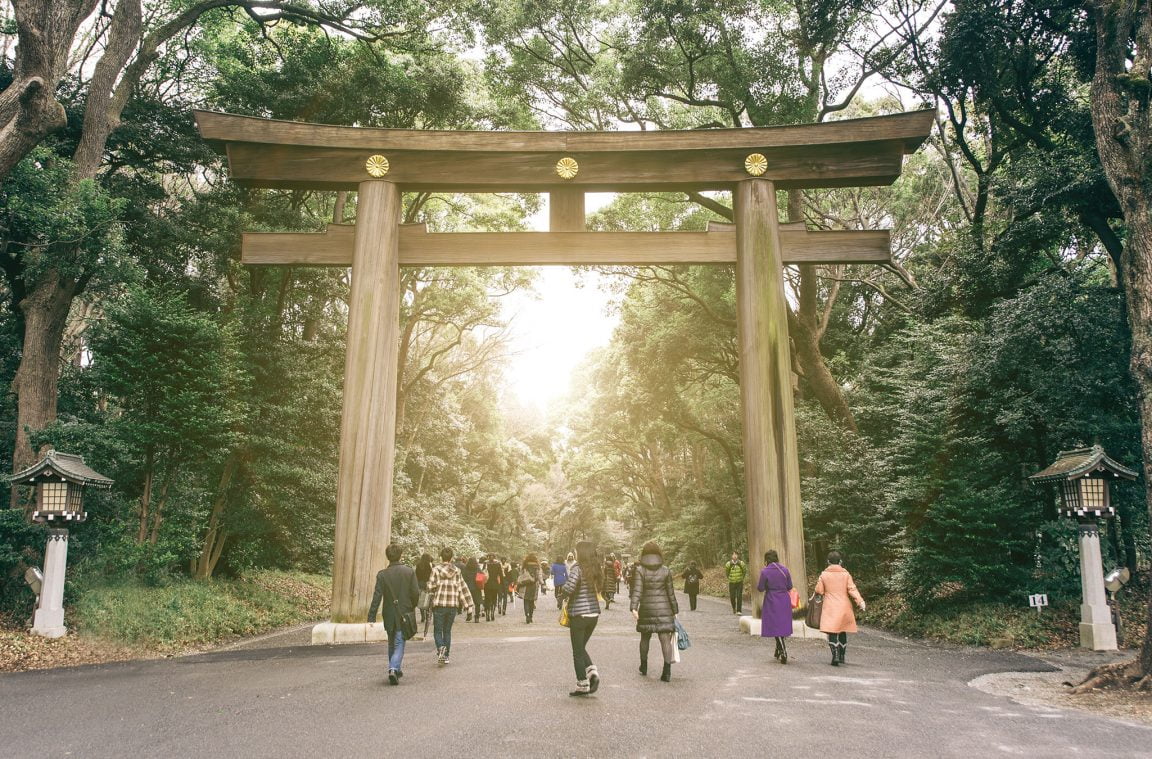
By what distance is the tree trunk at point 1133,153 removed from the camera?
7637mm

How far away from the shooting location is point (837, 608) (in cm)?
877

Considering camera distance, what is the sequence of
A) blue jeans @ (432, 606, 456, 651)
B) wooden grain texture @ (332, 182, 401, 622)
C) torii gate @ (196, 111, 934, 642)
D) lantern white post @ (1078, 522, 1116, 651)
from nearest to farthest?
blue jeans @ (432, 606, 456, 651)
wooden grain texture @ (332, 182, 401, 622)
torii gate @ (196, 111, 934, 642)
lantern white post @ (1078, 522, 1116, 651)

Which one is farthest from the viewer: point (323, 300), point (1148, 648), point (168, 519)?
point (323, 300)

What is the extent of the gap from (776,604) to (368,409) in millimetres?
6099

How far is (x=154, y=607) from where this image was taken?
11984 mm

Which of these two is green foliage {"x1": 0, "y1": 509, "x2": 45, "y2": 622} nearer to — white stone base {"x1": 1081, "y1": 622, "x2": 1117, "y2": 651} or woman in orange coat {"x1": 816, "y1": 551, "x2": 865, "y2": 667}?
woman in orange coat {"x1": 816, "y1": 551, "x2": 865, "y2": 667}

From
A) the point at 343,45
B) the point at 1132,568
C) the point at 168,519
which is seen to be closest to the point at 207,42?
the point at 343,45

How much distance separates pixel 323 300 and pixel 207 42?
6889 millimetres

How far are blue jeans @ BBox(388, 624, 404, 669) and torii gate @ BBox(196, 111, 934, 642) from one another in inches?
95.7

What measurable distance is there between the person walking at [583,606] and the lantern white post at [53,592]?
27.8 ft

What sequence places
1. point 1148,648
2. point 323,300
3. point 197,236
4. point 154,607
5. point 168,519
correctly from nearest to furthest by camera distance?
point 1148,648, point 154,607, point 168,519, point 197,236, point 323,300

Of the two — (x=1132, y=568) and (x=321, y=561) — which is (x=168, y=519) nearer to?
(x=321, y=561)

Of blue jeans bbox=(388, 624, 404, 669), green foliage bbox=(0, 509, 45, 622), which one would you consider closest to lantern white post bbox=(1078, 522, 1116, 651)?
blue jeans bbox=(388, 624, 404, 669)

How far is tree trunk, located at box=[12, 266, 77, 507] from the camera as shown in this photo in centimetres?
1256
